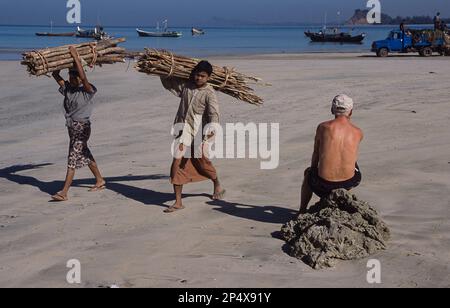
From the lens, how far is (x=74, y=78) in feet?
25.4

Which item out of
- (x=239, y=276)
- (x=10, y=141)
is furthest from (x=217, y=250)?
(x=10, y=141)

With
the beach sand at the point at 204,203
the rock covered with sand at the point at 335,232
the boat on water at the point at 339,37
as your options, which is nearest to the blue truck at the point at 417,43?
the beach sand at the point at 204,203

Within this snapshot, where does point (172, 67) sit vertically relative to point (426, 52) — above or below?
above

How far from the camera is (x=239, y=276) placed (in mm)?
5410

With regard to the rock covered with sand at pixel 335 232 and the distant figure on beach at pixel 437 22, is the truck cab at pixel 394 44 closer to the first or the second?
the distant figure on beach at pixel 437 22

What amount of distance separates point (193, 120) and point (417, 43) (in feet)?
92.8

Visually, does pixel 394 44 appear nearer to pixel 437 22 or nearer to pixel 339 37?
pixel 437 22

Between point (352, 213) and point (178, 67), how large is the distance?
2526 millimetres

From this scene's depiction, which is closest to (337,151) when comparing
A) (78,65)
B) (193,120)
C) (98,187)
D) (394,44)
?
(193,120)

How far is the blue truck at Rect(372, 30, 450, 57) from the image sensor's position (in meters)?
33.6

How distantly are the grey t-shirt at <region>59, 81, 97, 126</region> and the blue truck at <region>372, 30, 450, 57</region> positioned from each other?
2768 centimetres

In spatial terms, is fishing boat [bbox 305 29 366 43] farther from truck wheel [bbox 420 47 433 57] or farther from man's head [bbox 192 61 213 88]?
man's head [bbox 192 61 213 88]
